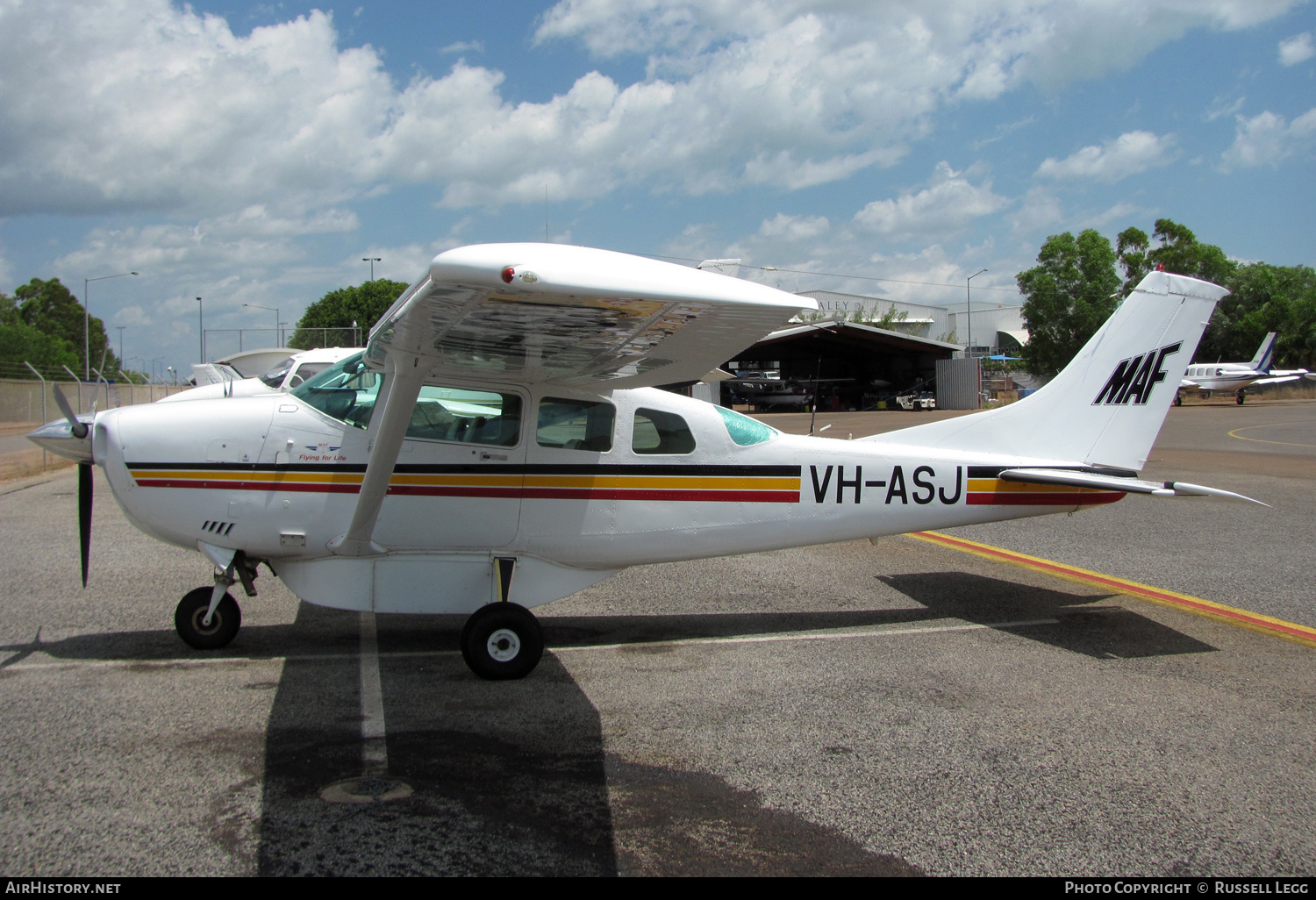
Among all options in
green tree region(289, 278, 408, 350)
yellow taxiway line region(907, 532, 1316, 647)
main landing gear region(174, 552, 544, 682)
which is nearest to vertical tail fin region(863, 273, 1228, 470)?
yellow taxiway line region(907, 532, 1316, 647)

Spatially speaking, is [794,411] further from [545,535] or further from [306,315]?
[306,315]

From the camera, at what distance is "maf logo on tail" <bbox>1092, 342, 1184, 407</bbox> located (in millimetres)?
6953

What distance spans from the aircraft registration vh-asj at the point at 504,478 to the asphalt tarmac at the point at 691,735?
2.00 feet

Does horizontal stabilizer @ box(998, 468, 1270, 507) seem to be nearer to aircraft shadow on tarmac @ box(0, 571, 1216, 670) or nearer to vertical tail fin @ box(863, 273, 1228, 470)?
vertical tail fin @ box(863, 273, 1228, 470)

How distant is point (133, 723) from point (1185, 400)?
57.1 metres

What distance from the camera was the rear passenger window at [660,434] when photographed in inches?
239

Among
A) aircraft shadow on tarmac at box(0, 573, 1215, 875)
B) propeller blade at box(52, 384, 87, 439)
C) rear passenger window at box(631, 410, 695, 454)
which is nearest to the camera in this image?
aircraft shadow on tarmac at box(0, 573, 1215, 875)

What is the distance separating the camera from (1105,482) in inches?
251

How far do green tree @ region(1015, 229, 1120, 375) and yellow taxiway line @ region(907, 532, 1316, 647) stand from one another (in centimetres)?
5256

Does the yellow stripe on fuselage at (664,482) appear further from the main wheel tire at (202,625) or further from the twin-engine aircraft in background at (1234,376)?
Result: the twin-engine aircraft in background at (1234,376)

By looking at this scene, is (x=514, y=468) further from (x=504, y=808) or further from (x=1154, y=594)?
(x=1154, y=594)


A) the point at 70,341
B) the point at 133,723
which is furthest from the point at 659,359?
the point at 70,341

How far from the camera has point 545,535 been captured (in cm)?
586

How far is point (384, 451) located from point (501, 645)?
1413 mm
